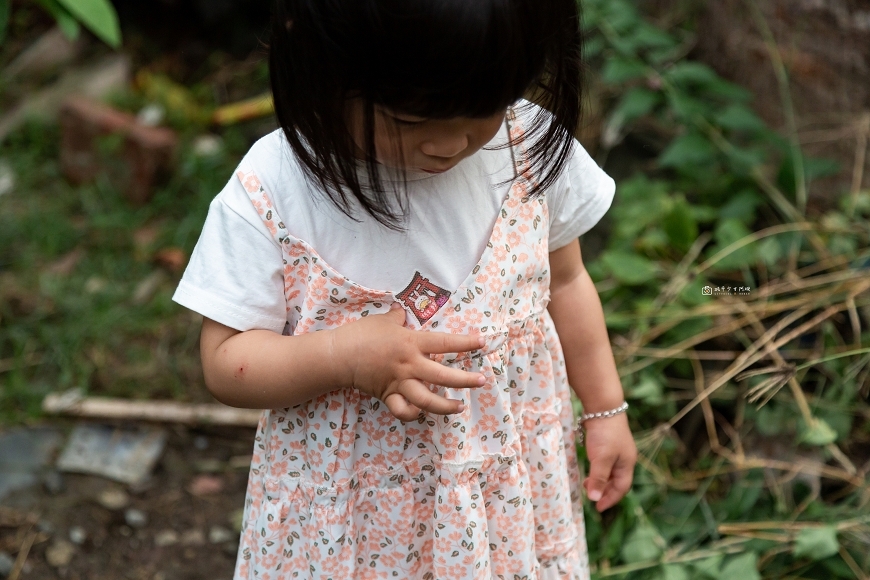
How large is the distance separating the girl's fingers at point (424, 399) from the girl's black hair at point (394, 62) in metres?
0.18

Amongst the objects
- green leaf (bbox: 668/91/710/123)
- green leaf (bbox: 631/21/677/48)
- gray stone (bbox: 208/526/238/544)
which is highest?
green leaf (bbox: 631/21/677/48)

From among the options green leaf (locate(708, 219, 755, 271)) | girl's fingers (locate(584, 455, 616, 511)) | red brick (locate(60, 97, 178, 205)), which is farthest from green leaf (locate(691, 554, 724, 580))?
red brick (locate(60, 97, 178, 205))

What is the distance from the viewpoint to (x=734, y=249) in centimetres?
174

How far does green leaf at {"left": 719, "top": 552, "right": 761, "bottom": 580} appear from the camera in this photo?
1346 mm

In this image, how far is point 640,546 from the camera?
1403mm

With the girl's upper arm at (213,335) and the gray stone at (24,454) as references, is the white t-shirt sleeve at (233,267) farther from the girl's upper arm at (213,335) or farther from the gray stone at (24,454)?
the gray stone at (24,454)

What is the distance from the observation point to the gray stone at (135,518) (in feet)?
5.59

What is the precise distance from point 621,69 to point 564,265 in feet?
3.44

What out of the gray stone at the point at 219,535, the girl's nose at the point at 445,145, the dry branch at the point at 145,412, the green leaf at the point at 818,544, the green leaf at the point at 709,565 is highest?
the girl's nose at the point at 445,145

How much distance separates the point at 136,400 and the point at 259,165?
3.96 ft

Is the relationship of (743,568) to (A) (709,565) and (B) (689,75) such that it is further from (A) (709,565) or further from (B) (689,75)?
(B) (689,75)

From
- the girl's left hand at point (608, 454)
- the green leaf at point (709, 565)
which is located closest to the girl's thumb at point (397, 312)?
the girl's left hand at point (608, 454)

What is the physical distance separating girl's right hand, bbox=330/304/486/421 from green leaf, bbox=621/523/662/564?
2.30 feet

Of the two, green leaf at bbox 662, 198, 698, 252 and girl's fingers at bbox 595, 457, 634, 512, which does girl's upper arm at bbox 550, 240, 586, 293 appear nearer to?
girl's fingers at bbox 595, 457, 634, 512
